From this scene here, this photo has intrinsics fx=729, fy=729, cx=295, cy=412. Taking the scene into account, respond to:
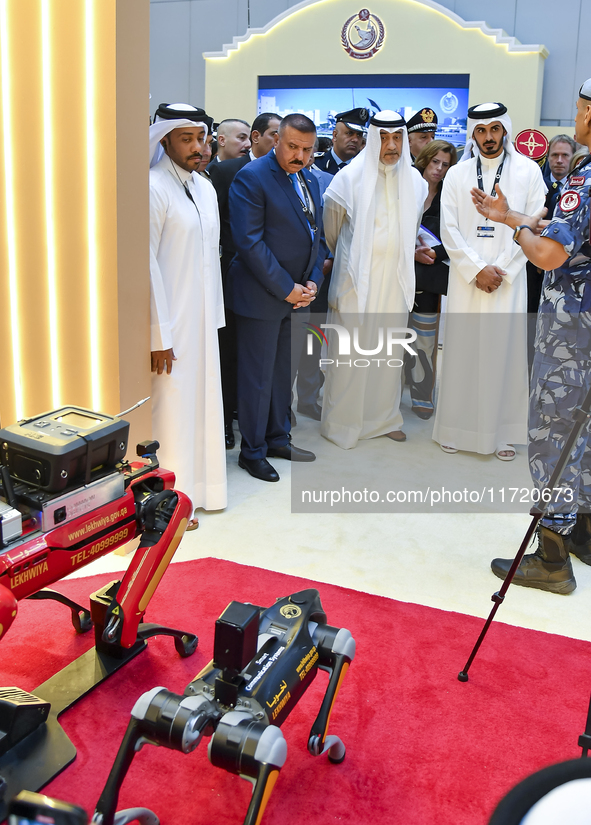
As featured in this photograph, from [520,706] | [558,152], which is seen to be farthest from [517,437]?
[558,152]

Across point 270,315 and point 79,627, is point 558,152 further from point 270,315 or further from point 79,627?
point 79,627

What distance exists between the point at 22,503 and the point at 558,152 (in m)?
5.52

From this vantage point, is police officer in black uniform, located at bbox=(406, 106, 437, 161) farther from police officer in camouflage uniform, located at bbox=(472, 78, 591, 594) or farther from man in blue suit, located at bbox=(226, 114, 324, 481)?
police officer in camouflage uniform, located at bbox=(472, 78, 591, 594)

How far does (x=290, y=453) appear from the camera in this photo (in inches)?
164

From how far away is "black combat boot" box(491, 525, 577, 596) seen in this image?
9.27 feet

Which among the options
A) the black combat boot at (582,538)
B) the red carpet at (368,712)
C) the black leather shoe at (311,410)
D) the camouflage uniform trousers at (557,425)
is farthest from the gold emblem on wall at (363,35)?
the red carpet at (368,712)

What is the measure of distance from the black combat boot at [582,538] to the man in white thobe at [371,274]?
Answer: 1573 mm

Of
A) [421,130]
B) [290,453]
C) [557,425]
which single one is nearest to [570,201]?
[557,425]

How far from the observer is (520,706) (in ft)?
6.96

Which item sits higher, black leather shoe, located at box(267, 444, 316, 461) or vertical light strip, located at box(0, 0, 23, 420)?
vertical light strip, located at box(0, 0, 23, 420)

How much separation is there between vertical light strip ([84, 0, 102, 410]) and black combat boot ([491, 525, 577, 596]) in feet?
5.97

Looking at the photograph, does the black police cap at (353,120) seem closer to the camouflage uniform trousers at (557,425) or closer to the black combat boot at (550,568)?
the camouflage uniform trousers at (557,425)

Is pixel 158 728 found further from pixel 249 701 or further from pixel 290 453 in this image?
pixel 290 453

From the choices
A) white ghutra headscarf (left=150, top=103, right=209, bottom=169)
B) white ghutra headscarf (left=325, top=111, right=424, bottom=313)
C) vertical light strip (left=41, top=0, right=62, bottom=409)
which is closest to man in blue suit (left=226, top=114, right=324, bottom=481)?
white ghutra headscarf (left=325, top=111, right=424, bottom=313)
